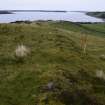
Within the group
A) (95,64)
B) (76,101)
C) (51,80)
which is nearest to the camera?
(76,101)

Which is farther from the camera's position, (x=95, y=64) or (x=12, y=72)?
(x=95, y=64)

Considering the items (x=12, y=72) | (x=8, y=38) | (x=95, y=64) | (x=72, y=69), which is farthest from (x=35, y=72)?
(x=8, y=38)

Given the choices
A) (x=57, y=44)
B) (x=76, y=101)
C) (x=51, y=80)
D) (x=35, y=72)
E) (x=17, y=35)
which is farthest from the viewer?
(x=17, y=35)

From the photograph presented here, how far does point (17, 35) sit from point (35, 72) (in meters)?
10.7

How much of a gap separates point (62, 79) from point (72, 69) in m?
2.59

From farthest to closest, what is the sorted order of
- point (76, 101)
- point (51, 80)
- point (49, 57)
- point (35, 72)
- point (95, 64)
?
point (95, 64)
point (49, 57)
point (35, 72)
point (51, 80)
point (76, 101)

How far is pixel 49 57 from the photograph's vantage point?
2091 cm

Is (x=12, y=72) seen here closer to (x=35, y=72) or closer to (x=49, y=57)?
(x=35, y=72)

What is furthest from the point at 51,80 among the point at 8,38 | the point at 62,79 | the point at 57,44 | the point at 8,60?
the point at 8,38

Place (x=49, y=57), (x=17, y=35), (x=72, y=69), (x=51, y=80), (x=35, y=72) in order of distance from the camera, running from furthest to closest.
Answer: (x=17, y=35)
(x=49, y=57)
(x=72, y=69)
(x=35, y=72)
(x=51, y=80)

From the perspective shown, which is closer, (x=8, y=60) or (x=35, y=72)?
(x=35, y=72)

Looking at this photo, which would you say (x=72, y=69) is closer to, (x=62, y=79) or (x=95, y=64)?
(x=62, y=79)

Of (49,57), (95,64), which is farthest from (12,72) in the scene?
(95,64)

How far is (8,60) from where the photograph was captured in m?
20.0
